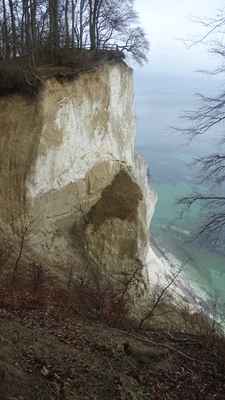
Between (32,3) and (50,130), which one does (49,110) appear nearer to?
(50,130)

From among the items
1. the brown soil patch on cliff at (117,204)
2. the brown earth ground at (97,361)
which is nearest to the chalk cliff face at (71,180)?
the brown soil patch on cliff at (117,204)

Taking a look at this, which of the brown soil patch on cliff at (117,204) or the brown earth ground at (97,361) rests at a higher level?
the brown soil patch on cliff at (117,204)

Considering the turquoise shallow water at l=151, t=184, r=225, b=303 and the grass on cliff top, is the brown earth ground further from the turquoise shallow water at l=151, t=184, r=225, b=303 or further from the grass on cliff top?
the turquoise shallow water at l=151, t=184, r=225, b=303

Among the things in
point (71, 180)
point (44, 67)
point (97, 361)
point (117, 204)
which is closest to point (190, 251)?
point (117, 204)

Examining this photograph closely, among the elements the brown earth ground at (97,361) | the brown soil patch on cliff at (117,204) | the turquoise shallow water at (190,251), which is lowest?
the turquoise shallow water at (190,251)

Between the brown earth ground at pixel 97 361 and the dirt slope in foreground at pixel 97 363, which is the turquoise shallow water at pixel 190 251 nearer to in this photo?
the brown earth ground at pixel 97 361

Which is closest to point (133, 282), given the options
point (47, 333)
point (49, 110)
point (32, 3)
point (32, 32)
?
point (49, 110)

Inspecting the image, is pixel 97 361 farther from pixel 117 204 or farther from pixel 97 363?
pixel 117 204
